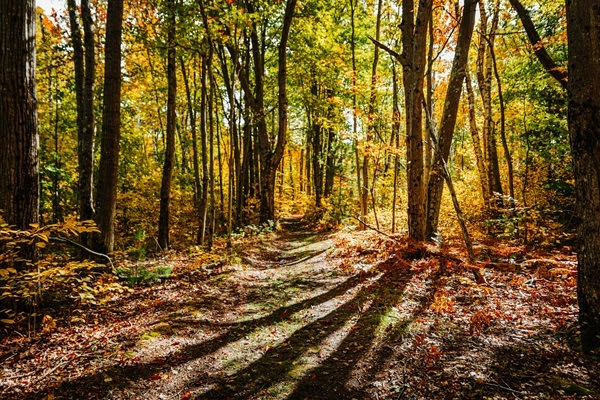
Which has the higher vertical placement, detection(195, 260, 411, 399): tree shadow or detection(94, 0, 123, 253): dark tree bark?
detection(94, 0, 123, 253): dark tree bark

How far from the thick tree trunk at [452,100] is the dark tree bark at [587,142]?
4294 mm

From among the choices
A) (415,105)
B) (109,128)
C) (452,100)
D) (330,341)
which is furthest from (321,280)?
(452,100)

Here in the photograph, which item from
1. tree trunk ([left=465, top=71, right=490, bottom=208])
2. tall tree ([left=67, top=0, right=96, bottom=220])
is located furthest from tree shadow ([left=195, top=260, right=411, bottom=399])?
tree trunk ([left=465, top=71, right=490, bottom=208])

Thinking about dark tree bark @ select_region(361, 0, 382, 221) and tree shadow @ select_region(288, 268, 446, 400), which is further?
dark tree bark @ select_region(361, 0, 382, 221)

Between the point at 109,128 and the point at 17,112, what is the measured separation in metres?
2.44

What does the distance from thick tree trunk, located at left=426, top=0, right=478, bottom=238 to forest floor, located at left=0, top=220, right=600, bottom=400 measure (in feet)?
6.90

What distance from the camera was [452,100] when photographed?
8406mm

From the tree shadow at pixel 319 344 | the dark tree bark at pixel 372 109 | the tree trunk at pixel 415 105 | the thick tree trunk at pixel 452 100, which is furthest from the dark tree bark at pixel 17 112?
the dark tree bark at pixel 372 109

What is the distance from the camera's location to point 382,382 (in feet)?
11.4

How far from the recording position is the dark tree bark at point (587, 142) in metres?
3.37

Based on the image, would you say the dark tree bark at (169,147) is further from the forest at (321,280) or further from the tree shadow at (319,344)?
the tree shadow at (319,344)

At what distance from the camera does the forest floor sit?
3.30 meters

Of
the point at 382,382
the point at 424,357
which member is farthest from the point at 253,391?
the point at 424,357

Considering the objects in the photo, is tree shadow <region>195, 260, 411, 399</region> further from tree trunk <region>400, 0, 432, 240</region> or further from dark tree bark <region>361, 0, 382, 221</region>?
dark tree bark <region>361, 0, 382, 221</region>
